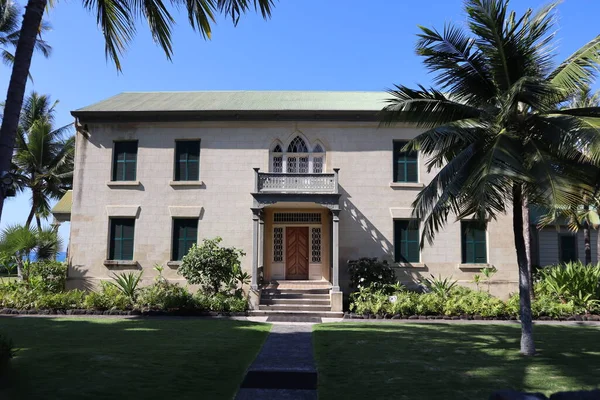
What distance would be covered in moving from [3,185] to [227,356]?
4.71 meters

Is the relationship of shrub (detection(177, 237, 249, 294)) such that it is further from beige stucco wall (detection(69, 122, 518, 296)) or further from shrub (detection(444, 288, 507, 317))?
shrub (detection(444, 288, 507, 317))

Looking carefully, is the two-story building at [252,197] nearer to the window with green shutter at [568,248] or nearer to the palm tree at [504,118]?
the window with green shutter at [568,248]

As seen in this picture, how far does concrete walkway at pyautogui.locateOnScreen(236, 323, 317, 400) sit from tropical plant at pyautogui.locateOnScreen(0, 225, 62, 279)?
1191cm

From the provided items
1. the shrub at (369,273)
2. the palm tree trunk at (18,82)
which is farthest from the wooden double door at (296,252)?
the palm tree trunk at (18,82)

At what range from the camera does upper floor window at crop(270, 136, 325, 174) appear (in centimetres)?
1834

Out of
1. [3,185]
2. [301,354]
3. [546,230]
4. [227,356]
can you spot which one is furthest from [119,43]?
[546,230]

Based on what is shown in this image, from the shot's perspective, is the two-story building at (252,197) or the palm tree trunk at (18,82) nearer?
the palm tree trunk at (18,82)

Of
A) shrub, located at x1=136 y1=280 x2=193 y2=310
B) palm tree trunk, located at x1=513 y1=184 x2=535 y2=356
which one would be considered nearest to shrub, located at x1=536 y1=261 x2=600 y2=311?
palm tree trunk, located at x1=513 y1=184 x2=535 y2=356

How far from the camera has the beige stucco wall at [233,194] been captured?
17.8 m

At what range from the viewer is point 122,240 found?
18.2 m

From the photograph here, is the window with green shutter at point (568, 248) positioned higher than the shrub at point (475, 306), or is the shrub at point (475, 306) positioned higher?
the window with green shutter at point (568, 248)

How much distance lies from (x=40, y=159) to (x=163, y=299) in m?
20.3

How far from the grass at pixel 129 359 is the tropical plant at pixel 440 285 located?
6.84m

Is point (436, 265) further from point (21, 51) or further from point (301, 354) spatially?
point (21, 51)
